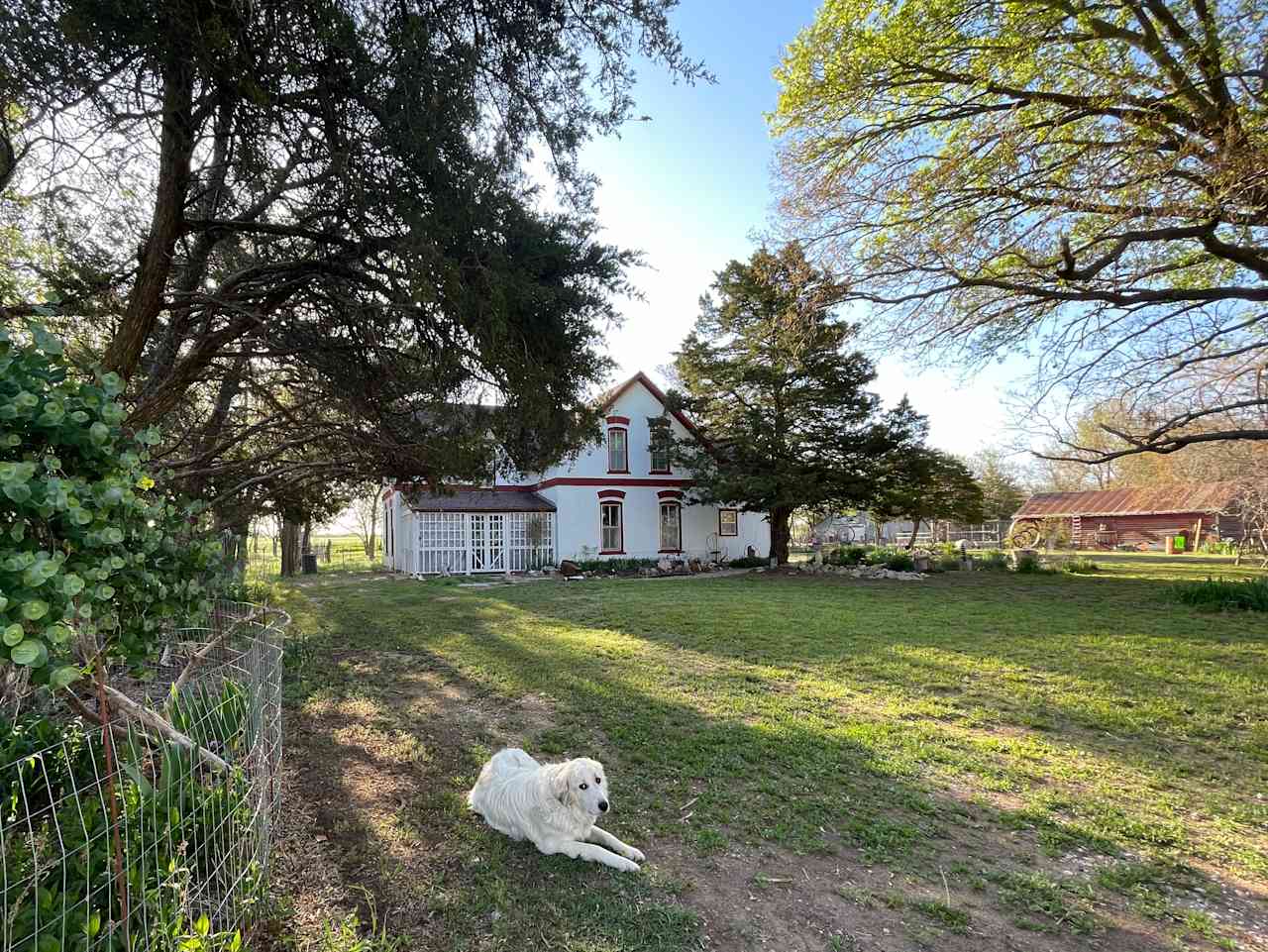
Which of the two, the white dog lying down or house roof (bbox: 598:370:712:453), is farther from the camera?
house roof (bbox: 598:370:712:453)

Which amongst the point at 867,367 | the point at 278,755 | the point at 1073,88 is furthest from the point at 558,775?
the point at 867,367

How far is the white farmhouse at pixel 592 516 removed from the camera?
2128cm

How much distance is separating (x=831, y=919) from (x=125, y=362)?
5.95m

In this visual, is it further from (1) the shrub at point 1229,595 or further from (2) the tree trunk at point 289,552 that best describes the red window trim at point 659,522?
(1) the shrub at point 1229,595

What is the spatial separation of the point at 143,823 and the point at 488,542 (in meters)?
20.0

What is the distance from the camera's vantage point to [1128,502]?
36.6 metres

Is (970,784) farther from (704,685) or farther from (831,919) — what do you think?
(704,685)

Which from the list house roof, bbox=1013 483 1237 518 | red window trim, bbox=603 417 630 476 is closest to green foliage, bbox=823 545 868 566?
red window trim, bbox=603 417 630 476

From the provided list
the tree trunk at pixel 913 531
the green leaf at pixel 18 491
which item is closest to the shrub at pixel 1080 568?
the tree trunk at pixel 913 531

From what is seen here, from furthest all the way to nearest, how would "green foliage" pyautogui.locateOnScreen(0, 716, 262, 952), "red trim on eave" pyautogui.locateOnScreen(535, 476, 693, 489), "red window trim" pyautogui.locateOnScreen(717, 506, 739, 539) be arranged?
1. "red window trim" pyautogui.locateOnScreen(717, 506, 739, 539)
2. "red trim on eave" pyautogui.locateOnScreen(535, 476, 693, 489)
3. "green foliage" pyautogui.locateOnScreen(0, 716, 262, 952)

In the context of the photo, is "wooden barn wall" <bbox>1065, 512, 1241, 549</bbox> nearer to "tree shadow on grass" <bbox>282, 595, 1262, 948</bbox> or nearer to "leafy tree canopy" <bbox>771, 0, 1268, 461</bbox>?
"leafy tree canopy" <bbox>771, 0, 1268, 461</bbox>

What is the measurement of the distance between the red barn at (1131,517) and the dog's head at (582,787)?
109ft

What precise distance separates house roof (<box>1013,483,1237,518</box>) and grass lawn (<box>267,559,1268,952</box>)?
33.3 meters

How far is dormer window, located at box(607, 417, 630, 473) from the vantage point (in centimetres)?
2305
